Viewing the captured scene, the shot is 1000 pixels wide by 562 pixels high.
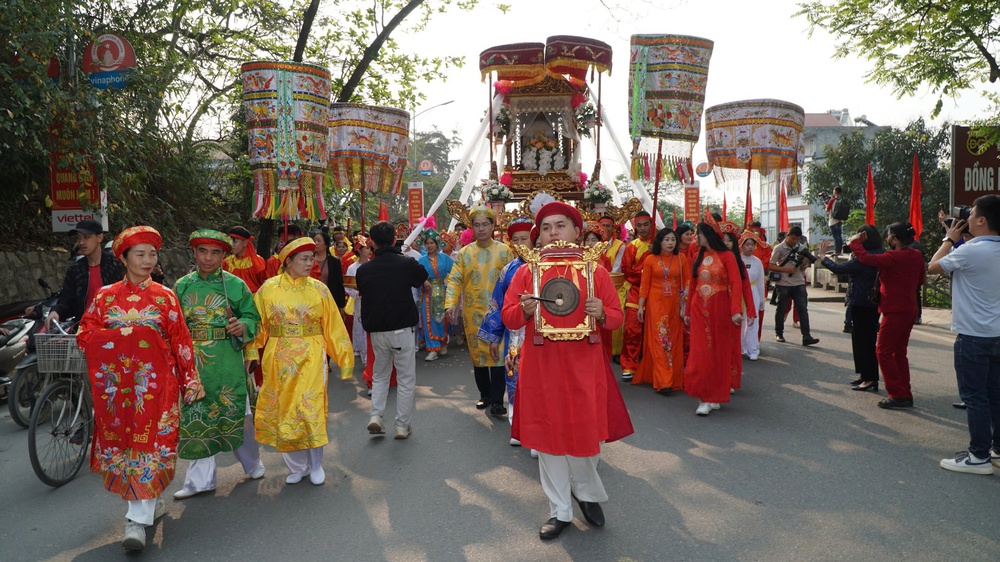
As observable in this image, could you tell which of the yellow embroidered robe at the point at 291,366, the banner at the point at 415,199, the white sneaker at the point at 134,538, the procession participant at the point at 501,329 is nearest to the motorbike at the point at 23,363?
the yellow embroidered robe at the point at 291,366

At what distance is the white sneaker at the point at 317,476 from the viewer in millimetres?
4922

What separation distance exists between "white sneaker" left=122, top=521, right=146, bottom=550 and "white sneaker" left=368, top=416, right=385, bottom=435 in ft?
7.63

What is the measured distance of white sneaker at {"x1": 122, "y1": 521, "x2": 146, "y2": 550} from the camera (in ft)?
12.4

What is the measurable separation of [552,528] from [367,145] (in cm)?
761

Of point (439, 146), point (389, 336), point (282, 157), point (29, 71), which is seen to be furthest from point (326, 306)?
point (439, 146)

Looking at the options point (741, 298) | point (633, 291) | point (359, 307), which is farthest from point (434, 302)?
point (741, 298)

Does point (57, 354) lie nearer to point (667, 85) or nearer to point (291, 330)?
point (291, 330)

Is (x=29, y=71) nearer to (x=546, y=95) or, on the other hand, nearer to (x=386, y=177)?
(x=386, y=177)

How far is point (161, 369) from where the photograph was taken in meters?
4.04

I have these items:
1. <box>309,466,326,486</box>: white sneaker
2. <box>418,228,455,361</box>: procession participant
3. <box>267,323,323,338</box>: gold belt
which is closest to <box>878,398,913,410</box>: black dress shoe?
<box>309,466,326,486</box>: white sneaker

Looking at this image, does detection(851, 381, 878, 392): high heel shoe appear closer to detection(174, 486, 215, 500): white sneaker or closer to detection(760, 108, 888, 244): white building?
detection(174, 486, 215, 500): white sneaker

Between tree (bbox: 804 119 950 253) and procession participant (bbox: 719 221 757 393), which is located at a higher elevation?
tree (bbox: 804 119 950 253)

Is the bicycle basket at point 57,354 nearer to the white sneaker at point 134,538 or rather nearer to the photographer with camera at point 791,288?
the white sneaker at point 134,538

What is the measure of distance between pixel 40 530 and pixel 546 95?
39.0 ft
